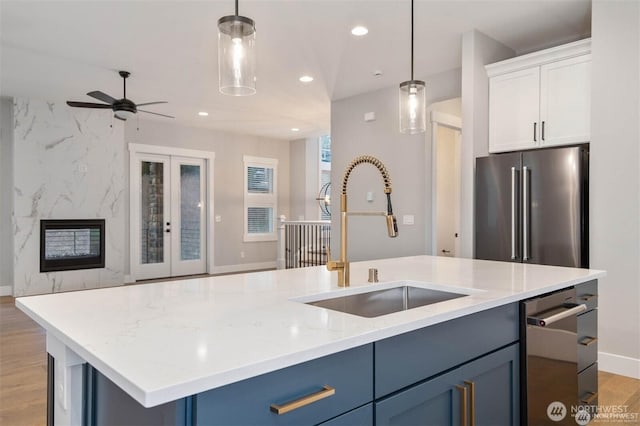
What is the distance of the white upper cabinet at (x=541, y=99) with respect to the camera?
349 centimetres

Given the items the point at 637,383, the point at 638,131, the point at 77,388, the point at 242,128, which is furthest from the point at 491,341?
the point at 242,128

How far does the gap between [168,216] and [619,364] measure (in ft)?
22.4

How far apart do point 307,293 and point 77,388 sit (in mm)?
784

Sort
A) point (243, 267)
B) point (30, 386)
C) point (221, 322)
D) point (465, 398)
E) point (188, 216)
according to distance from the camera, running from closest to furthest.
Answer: point (221, 322)
point (465, 398)
point (30, 386)
point (188, 216)
point (243, 267)

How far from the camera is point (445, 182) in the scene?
563cm

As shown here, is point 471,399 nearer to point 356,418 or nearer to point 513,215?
point 356,418

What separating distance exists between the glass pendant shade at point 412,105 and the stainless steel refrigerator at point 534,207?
4.10 ft

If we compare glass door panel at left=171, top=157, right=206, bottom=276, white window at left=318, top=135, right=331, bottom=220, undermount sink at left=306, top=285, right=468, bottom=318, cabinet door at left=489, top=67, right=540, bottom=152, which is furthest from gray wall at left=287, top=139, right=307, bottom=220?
undermount sink at left=306, top=285, right=468, bottom=318

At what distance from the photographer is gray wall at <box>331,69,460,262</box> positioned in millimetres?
5145

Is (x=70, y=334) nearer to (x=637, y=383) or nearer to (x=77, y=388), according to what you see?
(x=77, y=388)

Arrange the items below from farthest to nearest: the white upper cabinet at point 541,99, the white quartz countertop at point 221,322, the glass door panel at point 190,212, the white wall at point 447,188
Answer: the glass door panel at point 190,212 < the white wall at point 447,188 < the white upper cabinet at point 541,99 < the white quartz countertop at point 221,322

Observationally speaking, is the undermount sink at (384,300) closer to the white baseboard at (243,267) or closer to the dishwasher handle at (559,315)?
the dishwasher handle at (559,315)

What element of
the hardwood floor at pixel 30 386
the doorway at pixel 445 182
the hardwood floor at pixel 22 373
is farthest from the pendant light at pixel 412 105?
the hardwood floor at pixel 22 373

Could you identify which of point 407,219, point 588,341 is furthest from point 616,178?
point 407,219
